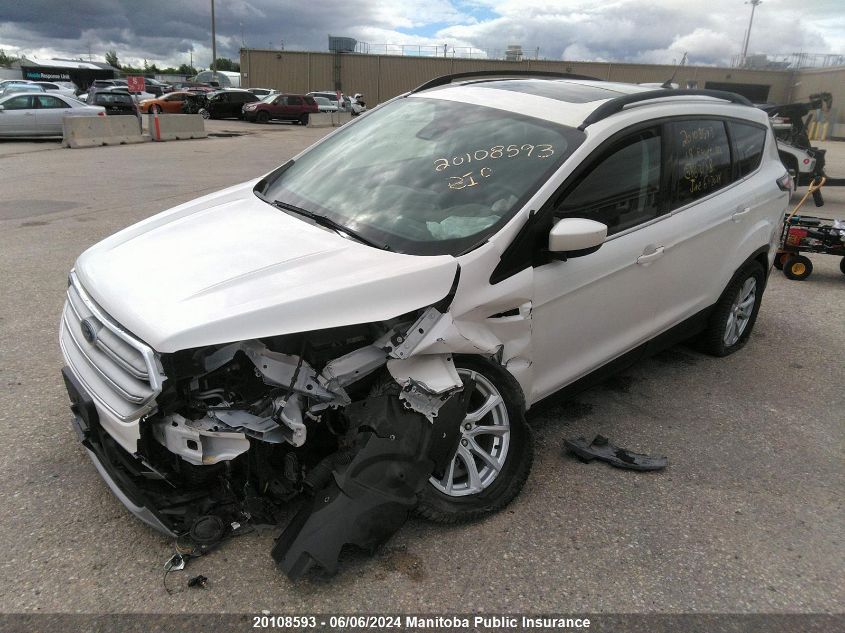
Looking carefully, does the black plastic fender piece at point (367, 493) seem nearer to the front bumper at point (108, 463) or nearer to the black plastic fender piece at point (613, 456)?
the front bumper at point (108, 463)

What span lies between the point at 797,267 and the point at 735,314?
3.03 m

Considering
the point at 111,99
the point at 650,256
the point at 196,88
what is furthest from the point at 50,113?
the point at 196,88

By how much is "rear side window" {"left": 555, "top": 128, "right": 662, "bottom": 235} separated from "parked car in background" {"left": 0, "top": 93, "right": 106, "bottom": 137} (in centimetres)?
1918

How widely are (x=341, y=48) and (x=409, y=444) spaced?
199ft

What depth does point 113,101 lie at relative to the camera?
24141 mm

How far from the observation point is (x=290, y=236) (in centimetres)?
290

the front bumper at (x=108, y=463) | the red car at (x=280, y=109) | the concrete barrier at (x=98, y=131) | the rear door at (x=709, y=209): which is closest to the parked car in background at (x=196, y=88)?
the red car at (x=280, y=109)

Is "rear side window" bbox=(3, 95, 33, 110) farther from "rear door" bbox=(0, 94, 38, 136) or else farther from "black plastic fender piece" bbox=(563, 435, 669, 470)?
"black plastic fender piece" bbox=(563, 435, 669, 470)

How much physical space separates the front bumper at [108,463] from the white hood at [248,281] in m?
0.37

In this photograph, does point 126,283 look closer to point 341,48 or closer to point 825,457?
point 825,457

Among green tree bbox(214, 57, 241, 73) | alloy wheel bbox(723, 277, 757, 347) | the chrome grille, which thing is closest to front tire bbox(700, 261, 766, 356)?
alloy wheel bbox(723, 277, 757, 347)

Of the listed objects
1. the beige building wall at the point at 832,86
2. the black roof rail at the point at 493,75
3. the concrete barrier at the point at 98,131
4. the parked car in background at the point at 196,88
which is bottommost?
the concrete barrier at the point at 98,131

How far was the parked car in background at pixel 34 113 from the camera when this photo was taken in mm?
17859

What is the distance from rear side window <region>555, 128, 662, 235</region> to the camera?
10.2 ft
